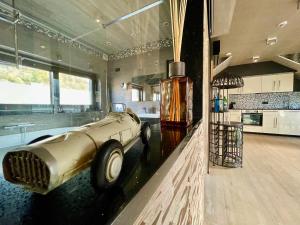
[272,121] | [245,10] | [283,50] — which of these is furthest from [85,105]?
[272,121]

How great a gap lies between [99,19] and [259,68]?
18.4 ft

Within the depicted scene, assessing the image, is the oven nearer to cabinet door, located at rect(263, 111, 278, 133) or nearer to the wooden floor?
cabinet door, located at rect(263, 111, 278, 133)

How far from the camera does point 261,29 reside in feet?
8.73

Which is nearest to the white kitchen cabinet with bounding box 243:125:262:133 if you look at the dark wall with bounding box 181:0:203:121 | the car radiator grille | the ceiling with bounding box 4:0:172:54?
the dark wall with bounding box 181:0:203:121

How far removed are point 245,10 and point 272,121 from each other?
3.72m

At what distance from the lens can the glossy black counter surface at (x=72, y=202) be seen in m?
0.17

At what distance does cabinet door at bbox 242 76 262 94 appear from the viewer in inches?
190

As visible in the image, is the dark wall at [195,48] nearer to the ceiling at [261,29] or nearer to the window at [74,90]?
the window at [74,90]

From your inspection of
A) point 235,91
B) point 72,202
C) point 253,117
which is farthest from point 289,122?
point 72,202

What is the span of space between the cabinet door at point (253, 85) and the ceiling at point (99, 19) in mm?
4860

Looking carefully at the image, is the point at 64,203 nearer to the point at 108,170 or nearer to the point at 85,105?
the point at 108,170

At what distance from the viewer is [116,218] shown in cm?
17

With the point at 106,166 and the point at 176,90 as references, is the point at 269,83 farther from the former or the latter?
the point at 106,166

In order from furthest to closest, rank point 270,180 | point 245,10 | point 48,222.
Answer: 1. point 245,10
2. point 270,180
3. point 48,222
